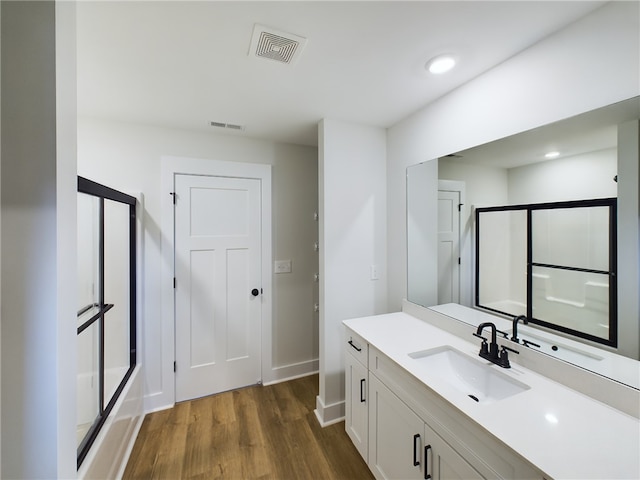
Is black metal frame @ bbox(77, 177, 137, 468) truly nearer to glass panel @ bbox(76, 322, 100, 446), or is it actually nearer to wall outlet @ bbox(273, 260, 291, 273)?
glass panel @ bbox(76, 322, 100, 446)

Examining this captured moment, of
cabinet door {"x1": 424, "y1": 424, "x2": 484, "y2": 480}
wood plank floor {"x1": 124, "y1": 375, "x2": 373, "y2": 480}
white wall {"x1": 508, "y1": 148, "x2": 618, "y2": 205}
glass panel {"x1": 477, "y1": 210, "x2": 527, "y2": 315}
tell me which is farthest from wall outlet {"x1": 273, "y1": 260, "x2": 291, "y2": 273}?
white wall {"x1": 508, "y1": 148, "x2": 618, "y2": 205}

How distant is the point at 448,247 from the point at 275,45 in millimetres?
1551

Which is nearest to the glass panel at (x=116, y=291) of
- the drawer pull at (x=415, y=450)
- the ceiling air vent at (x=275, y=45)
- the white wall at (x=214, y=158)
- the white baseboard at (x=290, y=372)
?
the white wall at (x=214, y=158)

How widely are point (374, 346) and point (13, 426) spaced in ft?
4.51

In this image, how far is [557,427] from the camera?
869 mm

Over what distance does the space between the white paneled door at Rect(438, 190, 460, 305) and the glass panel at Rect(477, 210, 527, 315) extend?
150mm

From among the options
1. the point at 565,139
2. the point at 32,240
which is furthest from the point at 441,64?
the point at 32,240

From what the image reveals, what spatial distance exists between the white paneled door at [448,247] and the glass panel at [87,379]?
7.04 ft

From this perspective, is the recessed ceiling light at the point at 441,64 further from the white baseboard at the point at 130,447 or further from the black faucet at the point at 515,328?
the white baseboard at the point at 130,447

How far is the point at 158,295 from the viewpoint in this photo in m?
2.18

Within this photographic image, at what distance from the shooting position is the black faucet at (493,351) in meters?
1.26

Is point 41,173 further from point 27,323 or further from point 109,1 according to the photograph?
point 109,1

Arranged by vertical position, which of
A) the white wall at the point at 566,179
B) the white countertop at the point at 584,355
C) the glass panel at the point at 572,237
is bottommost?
the white countertop at the point at 584,355

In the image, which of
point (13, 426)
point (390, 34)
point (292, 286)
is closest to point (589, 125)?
point (390, 34)
